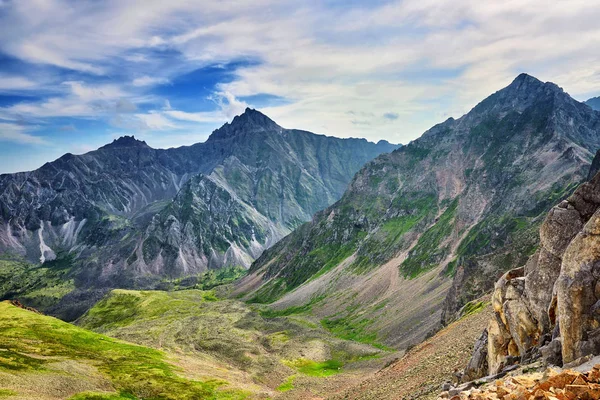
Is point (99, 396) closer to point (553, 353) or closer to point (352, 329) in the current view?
point (553, 353)

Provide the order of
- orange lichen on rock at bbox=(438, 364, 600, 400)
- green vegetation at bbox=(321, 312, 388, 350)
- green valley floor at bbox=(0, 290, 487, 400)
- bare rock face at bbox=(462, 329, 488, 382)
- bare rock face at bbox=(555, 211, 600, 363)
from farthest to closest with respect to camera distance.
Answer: green vegetation at bbox=(321, 312, 388, 350) < green valley floor at bbox=(0, 290, 487, 400) < bare rock face at bbox=(462, 329, 488, 382) < bare rock face at bbox=(555, 211, 600, 363) < orange lichen on rock at bbox=(438, 364, 600, 400)

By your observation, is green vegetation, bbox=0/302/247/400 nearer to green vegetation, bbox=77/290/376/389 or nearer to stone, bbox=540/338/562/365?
green vegetation, bbox=77/290/376/389

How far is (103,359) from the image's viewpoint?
100m

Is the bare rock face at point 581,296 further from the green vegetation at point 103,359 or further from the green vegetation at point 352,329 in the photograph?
the green vegetation at point 352,329

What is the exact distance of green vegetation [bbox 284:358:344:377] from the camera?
115 metres

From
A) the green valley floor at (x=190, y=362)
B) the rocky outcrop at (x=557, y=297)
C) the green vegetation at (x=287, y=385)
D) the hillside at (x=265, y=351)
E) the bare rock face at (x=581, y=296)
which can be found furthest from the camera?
the hillside at (x=265, y=351)

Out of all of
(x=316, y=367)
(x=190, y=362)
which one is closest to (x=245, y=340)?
(x=190, y=362)

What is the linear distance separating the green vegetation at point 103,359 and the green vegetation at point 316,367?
30.6 meters

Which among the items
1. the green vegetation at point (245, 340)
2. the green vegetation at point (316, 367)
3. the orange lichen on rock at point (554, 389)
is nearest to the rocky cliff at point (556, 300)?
the orange lichen on rock at point (554, 389)

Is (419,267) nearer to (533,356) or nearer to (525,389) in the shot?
(533,356)

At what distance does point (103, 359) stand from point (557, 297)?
104352 mm

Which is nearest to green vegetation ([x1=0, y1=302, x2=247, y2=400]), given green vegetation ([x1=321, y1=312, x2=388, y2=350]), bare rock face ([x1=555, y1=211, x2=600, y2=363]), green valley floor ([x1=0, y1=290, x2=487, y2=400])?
green valley floor ([x1=0, y1=290, x2=487, y2=400])

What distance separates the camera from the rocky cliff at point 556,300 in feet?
94.9

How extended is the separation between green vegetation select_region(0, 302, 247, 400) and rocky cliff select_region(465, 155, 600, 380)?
6745 cm
